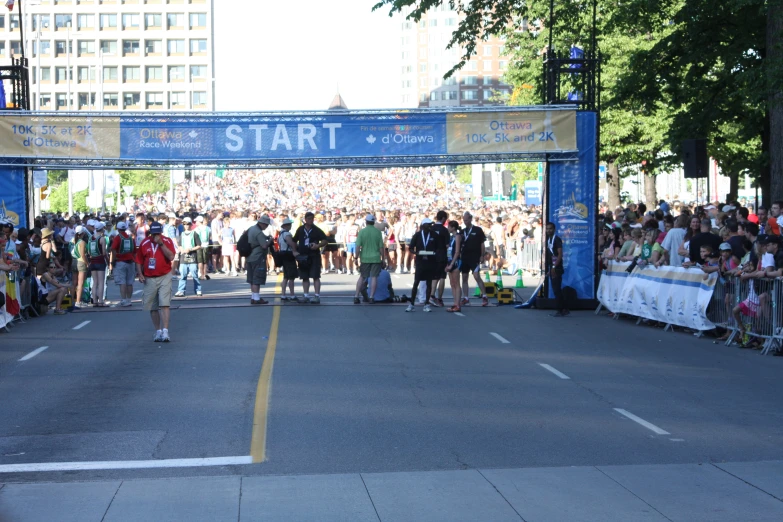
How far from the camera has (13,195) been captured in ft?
71.2

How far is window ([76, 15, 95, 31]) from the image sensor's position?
122 meters

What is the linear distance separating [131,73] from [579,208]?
111 m

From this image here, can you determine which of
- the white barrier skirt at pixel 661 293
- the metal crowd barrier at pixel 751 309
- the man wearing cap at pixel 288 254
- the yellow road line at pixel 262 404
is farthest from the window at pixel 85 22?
the metal crowd barrier at pixel 751 309

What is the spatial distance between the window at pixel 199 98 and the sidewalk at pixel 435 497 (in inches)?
4825

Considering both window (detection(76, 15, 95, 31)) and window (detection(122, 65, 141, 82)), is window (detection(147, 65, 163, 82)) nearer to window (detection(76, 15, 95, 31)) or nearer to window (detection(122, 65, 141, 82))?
window (detection(122, 65, 141, 82))

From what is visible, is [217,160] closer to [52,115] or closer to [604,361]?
[52,115]

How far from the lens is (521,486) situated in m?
7.56

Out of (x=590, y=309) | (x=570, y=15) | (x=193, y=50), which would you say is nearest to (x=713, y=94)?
(x=570, y=15)

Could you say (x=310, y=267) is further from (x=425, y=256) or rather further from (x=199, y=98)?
(x=199, y=98)

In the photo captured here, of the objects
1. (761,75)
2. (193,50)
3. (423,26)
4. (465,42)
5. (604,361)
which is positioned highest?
(423,26)

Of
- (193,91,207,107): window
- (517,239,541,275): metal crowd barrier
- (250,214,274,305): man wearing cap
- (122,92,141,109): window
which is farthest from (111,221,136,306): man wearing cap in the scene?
(122,92,141,109): window

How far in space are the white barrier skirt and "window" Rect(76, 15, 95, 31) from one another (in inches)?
4376

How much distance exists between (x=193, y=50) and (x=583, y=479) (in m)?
123

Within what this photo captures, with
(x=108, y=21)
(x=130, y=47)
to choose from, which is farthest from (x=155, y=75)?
(x=108, y=21)
